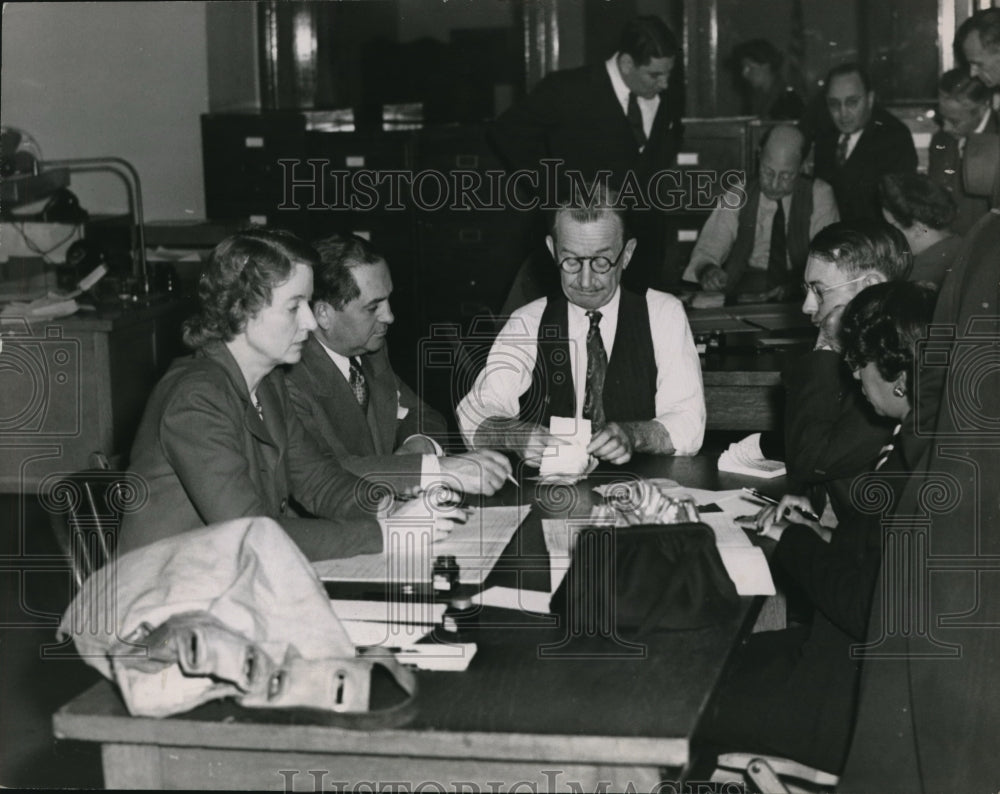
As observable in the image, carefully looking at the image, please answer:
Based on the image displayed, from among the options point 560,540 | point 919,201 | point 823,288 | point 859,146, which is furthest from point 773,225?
point 560,540

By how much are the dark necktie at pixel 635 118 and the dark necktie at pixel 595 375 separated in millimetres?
2333

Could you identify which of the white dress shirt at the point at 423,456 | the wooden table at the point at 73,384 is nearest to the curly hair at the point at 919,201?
the white dress shirt at the point at 423,456

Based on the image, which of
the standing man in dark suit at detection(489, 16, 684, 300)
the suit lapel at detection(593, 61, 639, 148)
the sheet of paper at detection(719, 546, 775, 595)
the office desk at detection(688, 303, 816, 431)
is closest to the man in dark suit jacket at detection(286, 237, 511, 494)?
the sheet of paper at detection(719, 546, 775, 595)

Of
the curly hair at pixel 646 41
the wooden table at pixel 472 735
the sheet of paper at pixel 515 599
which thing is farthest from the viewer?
the curly hair at pixel 646 41

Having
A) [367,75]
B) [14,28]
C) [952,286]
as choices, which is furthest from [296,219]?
[952,286]

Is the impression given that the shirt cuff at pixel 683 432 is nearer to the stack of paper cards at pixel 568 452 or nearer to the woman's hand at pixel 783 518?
the stack of paper cards at pixel 568 452

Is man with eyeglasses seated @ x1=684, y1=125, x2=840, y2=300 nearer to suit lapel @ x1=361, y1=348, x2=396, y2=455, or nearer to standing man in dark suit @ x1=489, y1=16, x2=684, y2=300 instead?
standing man in dark suit @ x1=489, y1=16, x2=684, y2=300

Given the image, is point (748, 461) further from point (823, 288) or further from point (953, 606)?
point (953, 606)

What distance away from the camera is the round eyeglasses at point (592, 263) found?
3471 mm

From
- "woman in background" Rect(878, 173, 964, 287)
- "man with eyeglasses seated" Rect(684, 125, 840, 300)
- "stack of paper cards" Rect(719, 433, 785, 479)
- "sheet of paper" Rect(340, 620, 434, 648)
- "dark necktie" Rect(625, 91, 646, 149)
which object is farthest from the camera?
"man with eyeglasses seated" Rect(684, 125, 840, 300)

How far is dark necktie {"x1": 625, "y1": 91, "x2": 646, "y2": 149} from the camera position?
566 cm

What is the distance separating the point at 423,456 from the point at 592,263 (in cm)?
81

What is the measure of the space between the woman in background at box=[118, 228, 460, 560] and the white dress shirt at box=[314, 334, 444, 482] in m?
0.18

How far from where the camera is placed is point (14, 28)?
22.8ft
